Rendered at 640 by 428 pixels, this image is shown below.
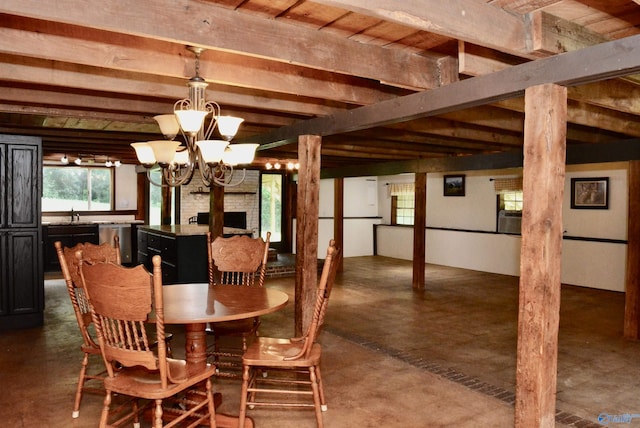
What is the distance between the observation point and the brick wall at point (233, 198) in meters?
11.0

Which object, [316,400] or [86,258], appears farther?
[86,258]

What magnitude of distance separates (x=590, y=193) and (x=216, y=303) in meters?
7.45

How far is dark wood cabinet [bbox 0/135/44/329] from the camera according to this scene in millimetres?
5219

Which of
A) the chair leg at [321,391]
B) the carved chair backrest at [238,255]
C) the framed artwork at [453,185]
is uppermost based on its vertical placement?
the framed artwork at [453,185]

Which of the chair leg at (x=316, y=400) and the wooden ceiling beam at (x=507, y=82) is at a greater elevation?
the wooden ceiling beam at (x=507, y=82)

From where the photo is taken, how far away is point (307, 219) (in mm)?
4430

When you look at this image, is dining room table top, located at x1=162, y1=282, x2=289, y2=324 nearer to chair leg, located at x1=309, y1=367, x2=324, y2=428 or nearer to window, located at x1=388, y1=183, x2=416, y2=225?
chair leg, located at x1=309, y1=367, x2=324, y2=428

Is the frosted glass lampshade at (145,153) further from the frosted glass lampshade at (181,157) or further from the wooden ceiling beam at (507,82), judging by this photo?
the wooden ceiling beam at (507,82)

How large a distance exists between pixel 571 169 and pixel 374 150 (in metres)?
3.91

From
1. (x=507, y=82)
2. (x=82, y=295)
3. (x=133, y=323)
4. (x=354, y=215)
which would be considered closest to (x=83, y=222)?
(x=354, y=215)

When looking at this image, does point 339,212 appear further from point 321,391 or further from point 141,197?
point 321,391

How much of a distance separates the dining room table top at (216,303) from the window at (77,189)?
25.7 feet

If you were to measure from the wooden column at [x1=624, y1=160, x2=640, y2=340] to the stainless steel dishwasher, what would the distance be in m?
Result: 8.63

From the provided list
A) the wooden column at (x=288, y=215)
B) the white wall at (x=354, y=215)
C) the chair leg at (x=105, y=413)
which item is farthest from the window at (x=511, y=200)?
the chair leg at (x=105, y=413)
